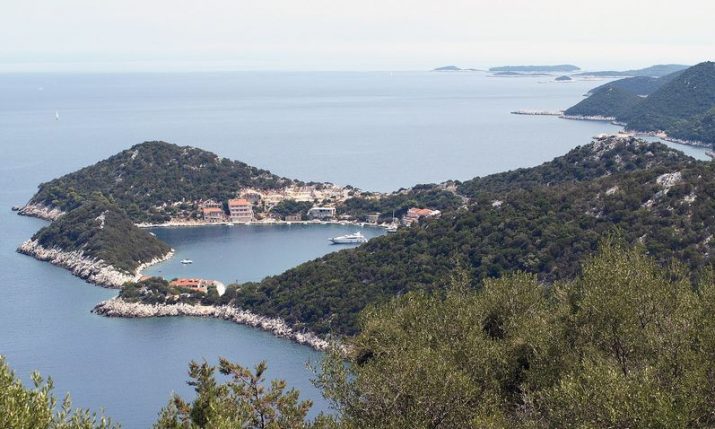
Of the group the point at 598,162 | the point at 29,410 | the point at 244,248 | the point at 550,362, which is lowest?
the point at 244,248

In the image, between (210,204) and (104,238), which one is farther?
(210,204)

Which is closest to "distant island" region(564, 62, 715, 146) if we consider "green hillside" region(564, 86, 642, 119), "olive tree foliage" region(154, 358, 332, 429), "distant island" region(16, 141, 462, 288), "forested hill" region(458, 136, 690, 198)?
"green hillside" region(564, 86, 642, 119)

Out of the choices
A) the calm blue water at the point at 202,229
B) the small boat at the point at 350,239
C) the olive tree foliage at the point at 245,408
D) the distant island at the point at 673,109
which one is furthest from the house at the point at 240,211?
the distant island at the point at 673,109

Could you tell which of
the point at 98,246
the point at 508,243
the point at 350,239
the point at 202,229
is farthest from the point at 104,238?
the point at 508,243

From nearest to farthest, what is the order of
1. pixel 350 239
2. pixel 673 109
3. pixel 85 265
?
pixel 85 265 → pixel 350 239 → pixel 673 109

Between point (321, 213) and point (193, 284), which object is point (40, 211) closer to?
point (321, 213)

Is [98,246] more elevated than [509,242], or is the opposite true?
[509,242]
